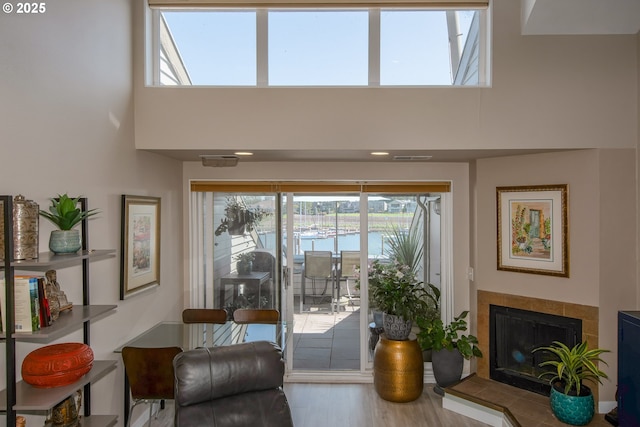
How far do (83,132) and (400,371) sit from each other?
3.07 metres

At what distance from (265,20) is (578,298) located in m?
3.37

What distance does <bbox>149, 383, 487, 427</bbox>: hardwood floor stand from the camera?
3340mm

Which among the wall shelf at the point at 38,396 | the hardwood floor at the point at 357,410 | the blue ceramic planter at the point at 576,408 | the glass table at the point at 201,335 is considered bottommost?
the hardwood floor at the point at 357,410

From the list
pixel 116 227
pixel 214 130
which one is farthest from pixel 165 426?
pixel 214 130

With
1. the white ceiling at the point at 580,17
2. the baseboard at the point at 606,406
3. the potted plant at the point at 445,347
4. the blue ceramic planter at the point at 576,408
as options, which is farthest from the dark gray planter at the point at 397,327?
the white ceiling at the point at 580,17

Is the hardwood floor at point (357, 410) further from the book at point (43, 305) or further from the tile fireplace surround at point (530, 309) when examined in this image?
the book at point (43, 305)

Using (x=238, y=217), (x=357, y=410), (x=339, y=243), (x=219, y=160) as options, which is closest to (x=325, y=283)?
(x=339, y=243)

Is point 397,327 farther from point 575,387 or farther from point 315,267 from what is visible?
point 575,387

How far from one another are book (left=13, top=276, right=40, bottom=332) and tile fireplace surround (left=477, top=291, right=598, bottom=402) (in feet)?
11.3

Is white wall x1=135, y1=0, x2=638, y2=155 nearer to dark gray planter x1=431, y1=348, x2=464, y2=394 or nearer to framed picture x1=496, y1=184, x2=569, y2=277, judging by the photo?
framed picture x1=496, y1=184, x2=569, y2=277

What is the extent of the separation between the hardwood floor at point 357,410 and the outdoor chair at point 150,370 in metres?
1.03

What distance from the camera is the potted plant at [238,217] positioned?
4215mm

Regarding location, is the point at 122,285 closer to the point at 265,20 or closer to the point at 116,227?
the point at 116,227

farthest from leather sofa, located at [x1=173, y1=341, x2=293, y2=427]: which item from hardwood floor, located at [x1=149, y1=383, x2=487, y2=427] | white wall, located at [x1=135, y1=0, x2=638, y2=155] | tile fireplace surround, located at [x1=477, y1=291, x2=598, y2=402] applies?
tile fireplace surround, located at [x1=477, y1=291, x2=598, y2=402]
